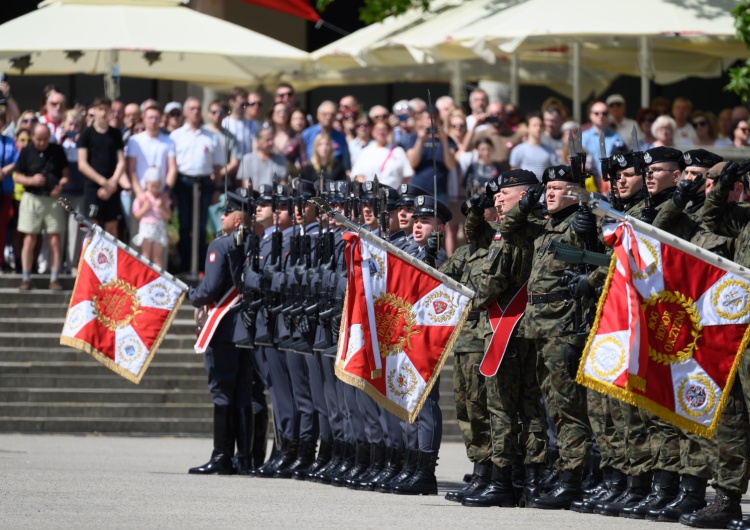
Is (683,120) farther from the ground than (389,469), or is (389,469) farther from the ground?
(683,120)

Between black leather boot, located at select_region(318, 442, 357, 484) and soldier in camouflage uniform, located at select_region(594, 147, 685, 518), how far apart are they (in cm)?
278

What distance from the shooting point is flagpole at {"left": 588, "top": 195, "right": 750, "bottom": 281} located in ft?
31.6

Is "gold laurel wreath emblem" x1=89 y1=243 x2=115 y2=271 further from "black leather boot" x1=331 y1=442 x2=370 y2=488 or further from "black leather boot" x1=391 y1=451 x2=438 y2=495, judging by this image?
"black leather boot" x1=391 y1=451 x2=438 y2=495

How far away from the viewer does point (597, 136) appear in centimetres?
1838

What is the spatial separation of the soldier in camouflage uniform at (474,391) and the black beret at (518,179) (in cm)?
23

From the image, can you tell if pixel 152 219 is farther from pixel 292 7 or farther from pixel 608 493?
pixel 608 493

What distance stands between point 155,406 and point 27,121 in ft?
12.1

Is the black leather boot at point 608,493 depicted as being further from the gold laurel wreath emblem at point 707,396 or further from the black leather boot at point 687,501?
the gold laurel wreath emblem at point 707,396

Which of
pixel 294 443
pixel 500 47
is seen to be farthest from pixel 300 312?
pixel 500 47

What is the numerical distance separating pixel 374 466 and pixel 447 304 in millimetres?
1725

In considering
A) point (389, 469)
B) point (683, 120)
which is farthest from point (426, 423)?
point (683, 120)

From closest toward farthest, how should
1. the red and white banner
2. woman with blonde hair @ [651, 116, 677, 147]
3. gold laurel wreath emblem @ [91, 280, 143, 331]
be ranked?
1. gold laurel wreath emblem @ [91, 280, 143, 331]
2. woman with blonde hair @ [651, 116, 677, 147]
3. the red and white banner

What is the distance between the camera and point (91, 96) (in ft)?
89.4

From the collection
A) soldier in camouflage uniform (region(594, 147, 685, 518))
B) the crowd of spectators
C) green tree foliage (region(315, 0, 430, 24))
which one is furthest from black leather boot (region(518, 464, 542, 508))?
green tree foliage (region(315, 0, 430, 24))
